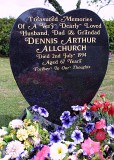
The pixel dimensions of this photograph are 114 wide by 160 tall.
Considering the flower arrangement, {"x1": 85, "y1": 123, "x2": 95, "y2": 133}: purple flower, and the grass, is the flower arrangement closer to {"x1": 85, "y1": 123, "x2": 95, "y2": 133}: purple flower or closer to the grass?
{"x1": 85, "y1": 123, "x2": 95, "y2": 133}: purple flower

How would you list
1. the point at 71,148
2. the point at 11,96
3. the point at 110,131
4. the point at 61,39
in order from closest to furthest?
1. the point at 71,148
2. the point at 110,131
3. the point at 61,39
4. the point at 11,96

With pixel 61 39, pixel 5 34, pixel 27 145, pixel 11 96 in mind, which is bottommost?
pixel 11 96

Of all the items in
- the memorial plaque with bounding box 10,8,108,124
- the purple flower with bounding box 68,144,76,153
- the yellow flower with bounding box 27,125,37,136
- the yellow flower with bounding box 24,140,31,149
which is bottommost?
the yellow flower with bounding box 24,140,31,149

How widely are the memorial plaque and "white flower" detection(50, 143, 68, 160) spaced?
2.27 m

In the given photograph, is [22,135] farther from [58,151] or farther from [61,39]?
[61,39]

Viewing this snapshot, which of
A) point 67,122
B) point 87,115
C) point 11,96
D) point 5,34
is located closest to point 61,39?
point 87,115

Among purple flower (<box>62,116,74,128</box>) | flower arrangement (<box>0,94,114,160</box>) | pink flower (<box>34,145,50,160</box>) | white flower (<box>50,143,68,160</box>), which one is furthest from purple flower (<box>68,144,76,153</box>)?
purple flower (<box>62,116,74,128</box>)

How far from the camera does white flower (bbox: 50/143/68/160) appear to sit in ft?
8.56

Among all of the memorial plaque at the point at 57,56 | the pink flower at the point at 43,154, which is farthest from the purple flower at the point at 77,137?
the memorial plaque at the point at 57,56

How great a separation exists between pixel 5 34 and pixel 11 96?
7.37m

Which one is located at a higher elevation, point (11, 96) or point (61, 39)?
point (61, 39)

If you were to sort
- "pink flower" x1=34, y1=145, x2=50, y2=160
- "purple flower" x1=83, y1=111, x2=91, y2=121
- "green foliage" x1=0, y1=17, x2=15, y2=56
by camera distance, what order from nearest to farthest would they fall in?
"pink flower" x1=34, y1=145, x2=50, y2=160 < "purple flower" x1=83, y1=111, x2=91, y2=121 < "green foliage" x1=0, y1=17, x2=15, y2=56

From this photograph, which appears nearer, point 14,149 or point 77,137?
point 14,149

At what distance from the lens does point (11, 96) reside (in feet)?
23.9
